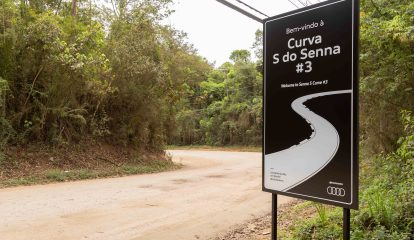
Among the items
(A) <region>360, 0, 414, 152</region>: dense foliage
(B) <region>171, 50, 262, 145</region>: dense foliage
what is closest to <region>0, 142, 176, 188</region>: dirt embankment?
(A) <region>360, 0, 414, 152</region>: dense foliage

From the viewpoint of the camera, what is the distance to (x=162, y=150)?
64.5 ft

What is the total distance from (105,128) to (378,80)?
1119 cm

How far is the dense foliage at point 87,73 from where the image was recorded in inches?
480

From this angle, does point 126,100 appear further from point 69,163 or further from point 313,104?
point 313,104

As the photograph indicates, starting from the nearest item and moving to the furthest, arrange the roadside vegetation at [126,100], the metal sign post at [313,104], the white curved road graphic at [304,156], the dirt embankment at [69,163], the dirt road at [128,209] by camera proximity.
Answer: the metal sign post at [313,104] < the white curved road graphic at [304,156] < the dirt road at [128,209] < the roadside vegetation at [126,100] < the dirt embankment at [69,163]

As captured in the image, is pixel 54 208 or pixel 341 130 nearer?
pixel 341 130

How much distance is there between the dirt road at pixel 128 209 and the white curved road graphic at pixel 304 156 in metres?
2.72

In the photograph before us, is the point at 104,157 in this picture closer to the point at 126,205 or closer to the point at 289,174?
the point at 126,205

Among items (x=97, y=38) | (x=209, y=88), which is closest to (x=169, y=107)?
(x=97, y=38)

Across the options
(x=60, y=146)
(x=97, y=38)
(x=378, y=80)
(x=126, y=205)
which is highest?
(x=97, y=38)

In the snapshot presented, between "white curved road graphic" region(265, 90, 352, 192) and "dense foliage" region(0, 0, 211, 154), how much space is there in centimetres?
1029

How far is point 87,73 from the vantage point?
1412 cm

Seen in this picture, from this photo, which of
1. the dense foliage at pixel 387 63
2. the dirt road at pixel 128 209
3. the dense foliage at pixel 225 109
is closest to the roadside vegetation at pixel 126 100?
the dense foliage at pixel 387 63

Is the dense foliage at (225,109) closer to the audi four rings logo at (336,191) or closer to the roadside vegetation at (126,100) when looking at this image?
the roadside vegetation at (126,100)
